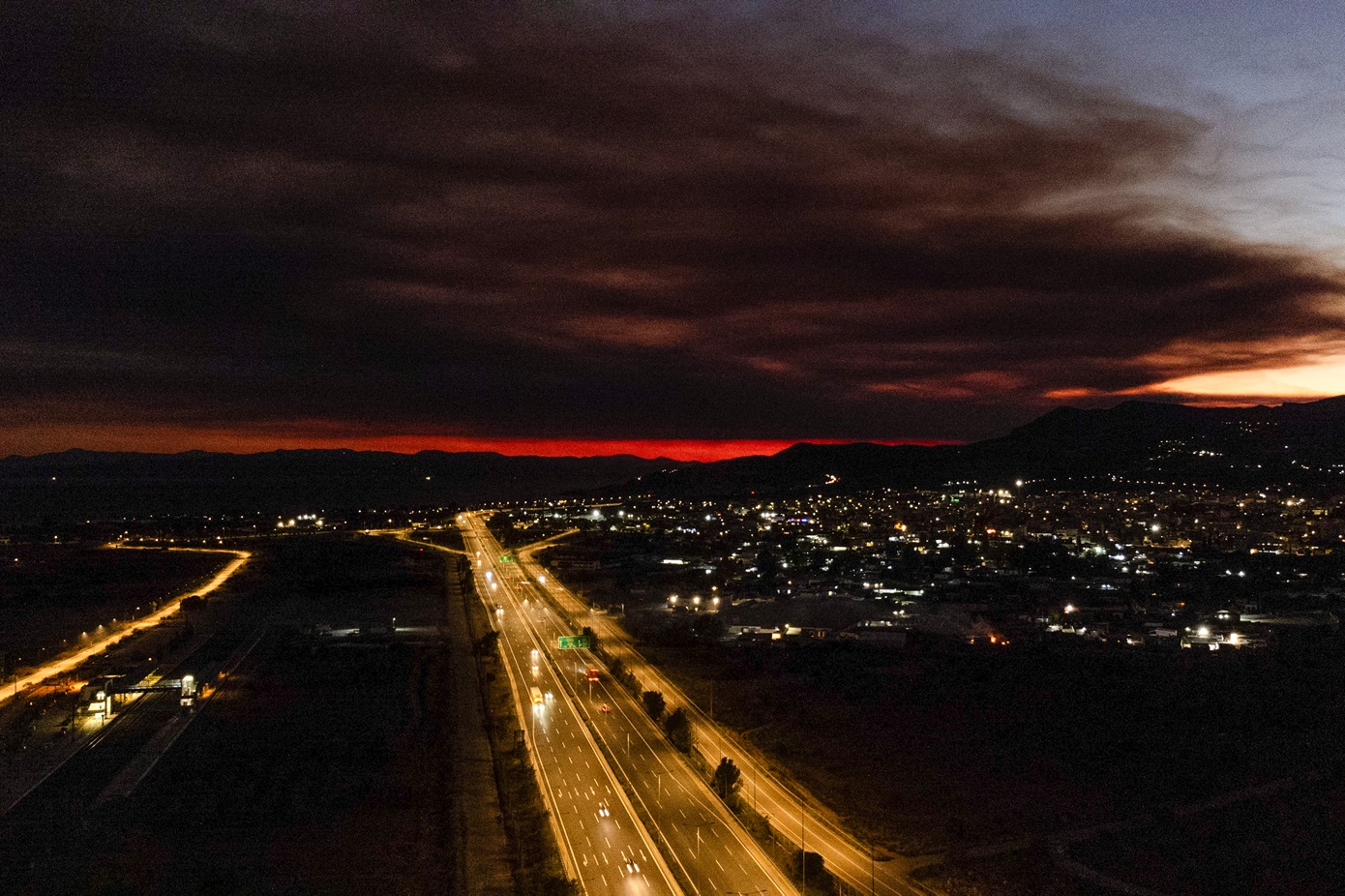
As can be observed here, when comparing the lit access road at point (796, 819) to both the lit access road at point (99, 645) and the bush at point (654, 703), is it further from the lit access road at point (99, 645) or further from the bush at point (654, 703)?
the lit access road at point (99, 645)

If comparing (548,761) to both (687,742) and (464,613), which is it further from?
(464,613)

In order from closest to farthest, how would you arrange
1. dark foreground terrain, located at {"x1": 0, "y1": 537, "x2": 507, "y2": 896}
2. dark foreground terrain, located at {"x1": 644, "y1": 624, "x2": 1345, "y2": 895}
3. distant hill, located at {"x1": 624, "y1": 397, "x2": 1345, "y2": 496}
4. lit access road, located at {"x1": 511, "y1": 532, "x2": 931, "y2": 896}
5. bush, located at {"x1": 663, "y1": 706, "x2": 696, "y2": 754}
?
dark foreground terrain, located at {"x1": 0, "y1": 537, "x2": 507, "y2": 896}
lit access road, located at {"x1": 511, "y1": 532, "x2": 931, "y2": 896}
dark foreground terrain, located at {"x1": 644, "y1": 624, "x2": 1345, "y2": 895}
bush, located at {"x1": 663, "y1": 706, "x2": 696, "y2": 754}
distant hill, located at {"x1": 624, "y1": 397, "x2": 1345, "y2": 496}

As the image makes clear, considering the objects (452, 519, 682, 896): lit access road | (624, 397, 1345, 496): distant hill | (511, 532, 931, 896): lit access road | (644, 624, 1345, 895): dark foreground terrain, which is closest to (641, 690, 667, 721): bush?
(511, 532, 931, 896): lit access road

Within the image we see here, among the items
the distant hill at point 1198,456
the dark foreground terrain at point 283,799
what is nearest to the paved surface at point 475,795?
the dark foreground terrain at point 283,799

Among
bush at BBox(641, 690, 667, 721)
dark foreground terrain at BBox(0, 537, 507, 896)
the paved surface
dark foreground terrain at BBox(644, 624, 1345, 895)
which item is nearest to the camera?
dark foreground terrain at BBox(0, 537, 507, 896)

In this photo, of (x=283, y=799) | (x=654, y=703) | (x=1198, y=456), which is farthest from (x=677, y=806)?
(x=1198, y=456)

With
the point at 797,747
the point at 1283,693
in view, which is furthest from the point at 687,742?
the point at 1283,693

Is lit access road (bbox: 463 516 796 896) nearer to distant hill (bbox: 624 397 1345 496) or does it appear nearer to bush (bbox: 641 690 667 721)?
bush (bbox: 641 690 667 721)
